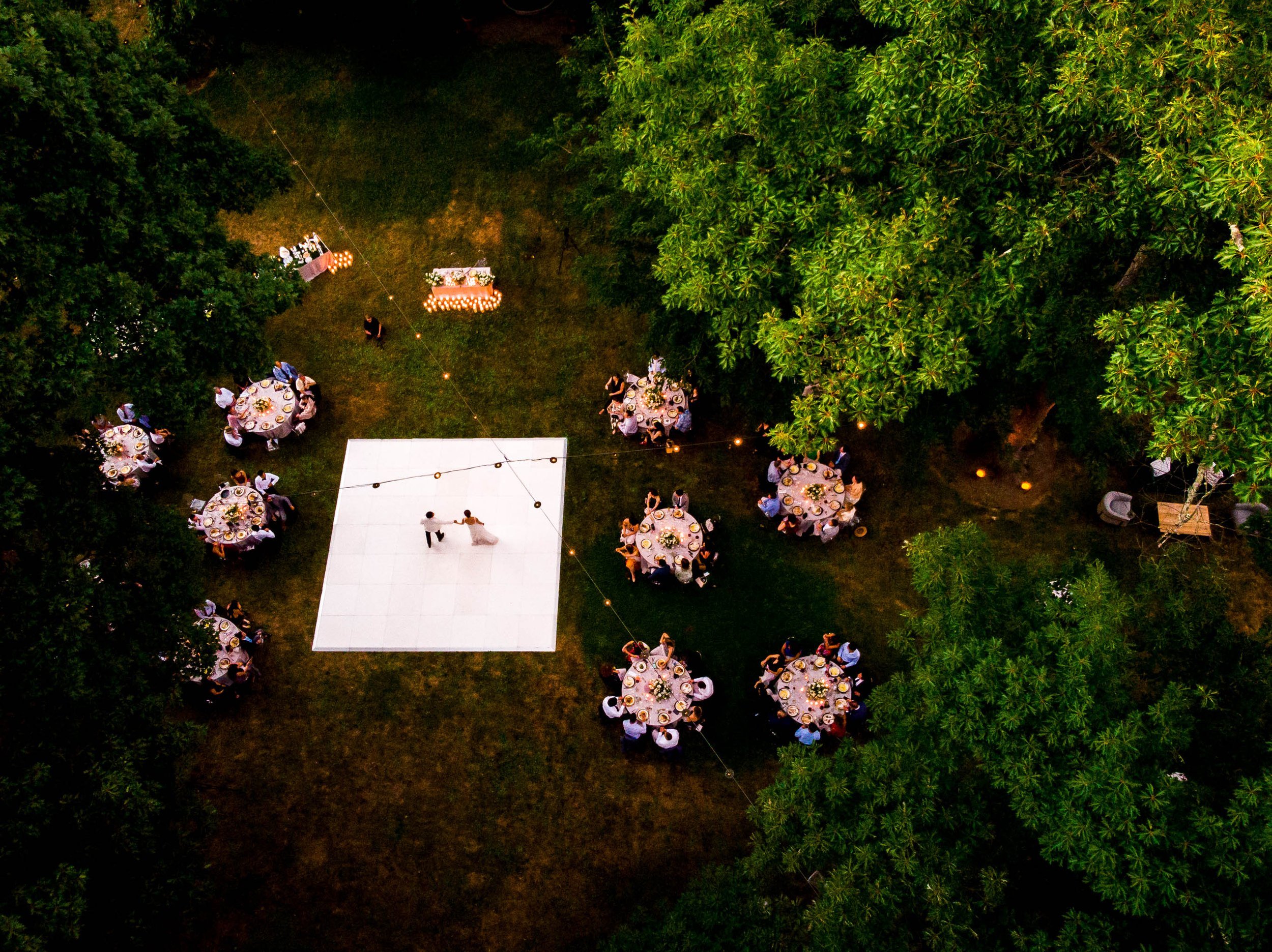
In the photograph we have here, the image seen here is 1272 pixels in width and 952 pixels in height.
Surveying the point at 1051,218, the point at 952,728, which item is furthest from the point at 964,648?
the point at 1051,218

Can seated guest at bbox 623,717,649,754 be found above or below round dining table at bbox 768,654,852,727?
below

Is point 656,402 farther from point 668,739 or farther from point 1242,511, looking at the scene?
point 1242,511

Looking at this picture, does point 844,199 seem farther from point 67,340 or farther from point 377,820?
point 377,820

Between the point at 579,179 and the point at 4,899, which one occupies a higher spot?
the point at 579,179

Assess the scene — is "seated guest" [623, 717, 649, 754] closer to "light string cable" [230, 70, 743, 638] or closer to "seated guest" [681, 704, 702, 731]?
"seated guest" [681, 704, 702, 731]

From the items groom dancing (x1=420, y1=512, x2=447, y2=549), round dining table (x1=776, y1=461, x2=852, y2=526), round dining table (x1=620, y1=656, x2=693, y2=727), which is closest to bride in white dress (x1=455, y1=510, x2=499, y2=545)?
groom dancing (x1=420, y1=512, x2=447, y2=549)
